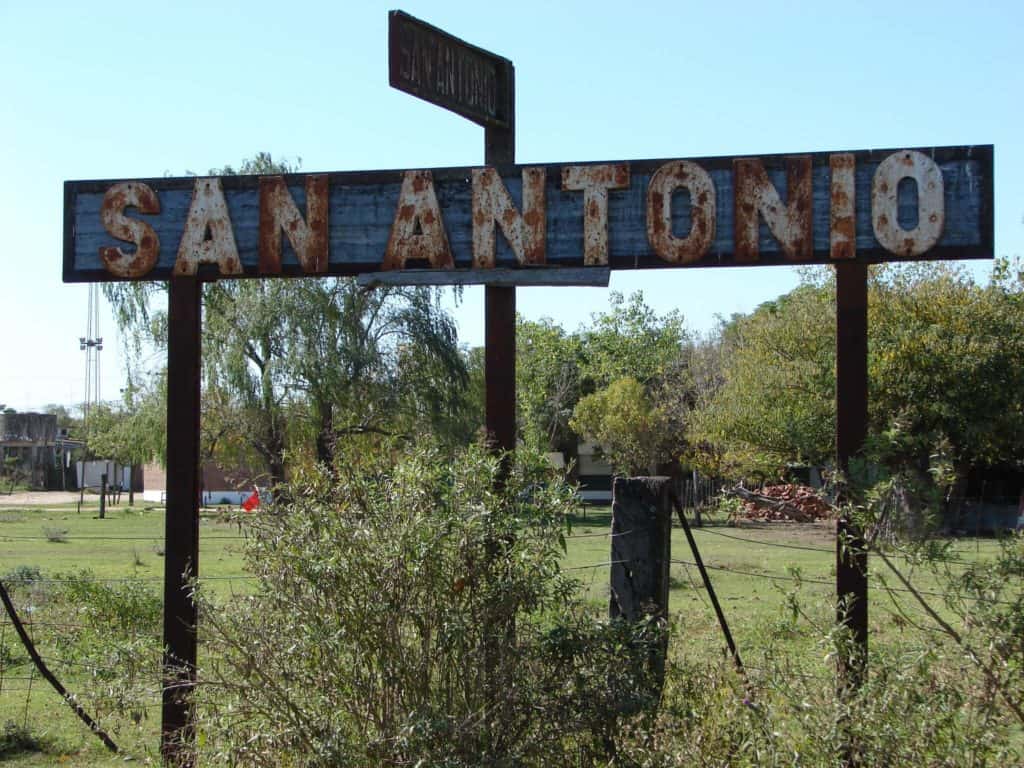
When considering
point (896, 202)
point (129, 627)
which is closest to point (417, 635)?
point (896, 202)

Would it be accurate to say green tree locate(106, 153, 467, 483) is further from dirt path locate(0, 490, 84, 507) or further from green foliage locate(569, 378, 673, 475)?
dirt path locate(0, 490, 84, 507)

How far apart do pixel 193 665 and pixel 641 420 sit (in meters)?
36.1

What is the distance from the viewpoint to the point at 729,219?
5441mm

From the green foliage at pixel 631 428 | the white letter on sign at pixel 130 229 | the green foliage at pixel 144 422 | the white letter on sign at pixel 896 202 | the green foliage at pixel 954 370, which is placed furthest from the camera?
the green foliage at pixel 631 428

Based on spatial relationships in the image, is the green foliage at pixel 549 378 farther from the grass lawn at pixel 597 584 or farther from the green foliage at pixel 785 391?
the green foliage at pixel 785 391

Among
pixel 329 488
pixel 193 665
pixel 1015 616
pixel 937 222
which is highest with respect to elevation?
pixel 937 222

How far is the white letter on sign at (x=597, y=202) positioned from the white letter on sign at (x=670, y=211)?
0.54ft

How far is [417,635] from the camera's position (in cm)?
442

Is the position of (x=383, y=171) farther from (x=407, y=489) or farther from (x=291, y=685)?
(x=291, y=685)

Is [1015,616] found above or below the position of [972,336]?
below

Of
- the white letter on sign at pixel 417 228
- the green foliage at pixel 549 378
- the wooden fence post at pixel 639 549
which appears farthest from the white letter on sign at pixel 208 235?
the green foliage at pixel 549 378

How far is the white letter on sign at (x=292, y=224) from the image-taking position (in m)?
5.73

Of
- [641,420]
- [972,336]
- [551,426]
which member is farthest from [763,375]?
[551,426]

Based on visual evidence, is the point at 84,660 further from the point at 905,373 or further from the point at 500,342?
the point at 905,373
